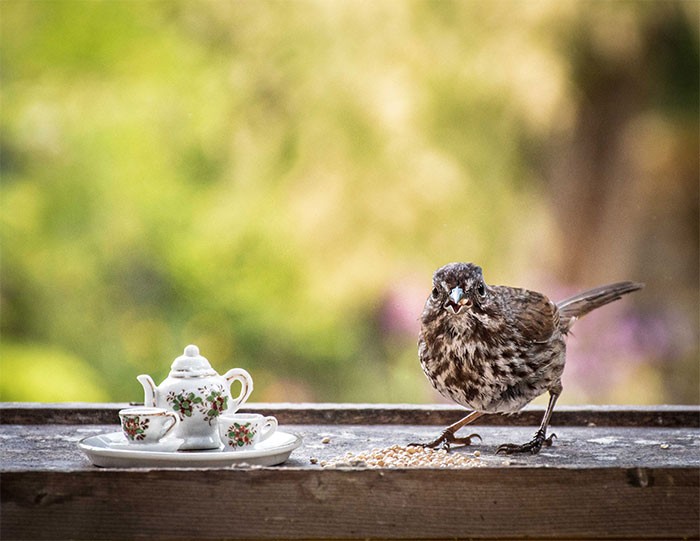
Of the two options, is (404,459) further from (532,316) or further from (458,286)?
(532,316)

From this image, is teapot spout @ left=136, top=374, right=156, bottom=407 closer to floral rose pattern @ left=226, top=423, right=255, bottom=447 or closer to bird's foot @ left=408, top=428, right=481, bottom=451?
floral rose pattern @ left=226, top=423, right=255, bottom=447

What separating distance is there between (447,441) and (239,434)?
0.66m

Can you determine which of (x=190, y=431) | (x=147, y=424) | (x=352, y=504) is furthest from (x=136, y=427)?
(x=352, y=504)

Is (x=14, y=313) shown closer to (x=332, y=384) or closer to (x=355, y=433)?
(x=332, y=384)

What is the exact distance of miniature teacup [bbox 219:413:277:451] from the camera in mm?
2373

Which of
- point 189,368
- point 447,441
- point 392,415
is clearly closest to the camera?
point 189,368

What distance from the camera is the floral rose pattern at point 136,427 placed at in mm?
2357

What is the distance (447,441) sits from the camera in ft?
9.21

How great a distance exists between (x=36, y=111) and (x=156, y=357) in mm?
1644

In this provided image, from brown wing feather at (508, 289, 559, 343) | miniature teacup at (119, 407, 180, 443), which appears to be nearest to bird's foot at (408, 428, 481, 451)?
brown wing feather at (508, 289, 559, 343)

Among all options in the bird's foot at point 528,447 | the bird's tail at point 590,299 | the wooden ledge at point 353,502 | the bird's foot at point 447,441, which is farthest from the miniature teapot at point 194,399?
the bird's tail at point 590,299

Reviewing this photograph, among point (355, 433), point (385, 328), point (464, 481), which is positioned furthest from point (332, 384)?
point (464, 481)

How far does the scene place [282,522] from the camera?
215 cm

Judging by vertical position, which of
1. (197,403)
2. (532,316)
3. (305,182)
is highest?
(305,182)
